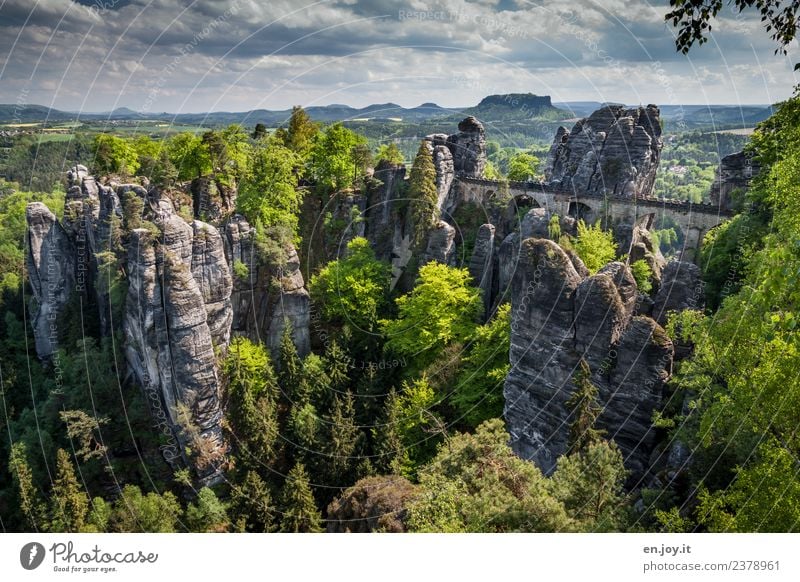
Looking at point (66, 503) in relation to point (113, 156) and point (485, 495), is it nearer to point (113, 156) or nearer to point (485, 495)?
point (485, 495)

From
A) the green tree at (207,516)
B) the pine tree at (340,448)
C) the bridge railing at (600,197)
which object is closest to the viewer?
the green tree at (207,516)

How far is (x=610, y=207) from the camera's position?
3928cm

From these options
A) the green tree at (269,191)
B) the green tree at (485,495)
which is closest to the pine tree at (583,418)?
the green tree at (485,495)

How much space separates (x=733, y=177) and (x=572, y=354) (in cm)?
2334

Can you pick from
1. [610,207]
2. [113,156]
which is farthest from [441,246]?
[113,156]

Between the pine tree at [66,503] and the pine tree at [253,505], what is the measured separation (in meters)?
6.58

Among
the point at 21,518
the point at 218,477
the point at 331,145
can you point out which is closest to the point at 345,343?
the point at 218,477

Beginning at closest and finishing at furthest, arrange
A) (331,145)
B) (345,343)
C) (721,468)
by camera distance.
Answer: (721,468), (345,343), (331,145)

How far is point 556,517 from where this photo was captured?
45.3 feet

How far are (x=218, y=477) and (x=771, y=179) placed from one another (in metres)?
30.0

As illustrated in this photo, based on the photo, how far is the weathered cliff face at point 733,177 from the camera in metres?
34.5

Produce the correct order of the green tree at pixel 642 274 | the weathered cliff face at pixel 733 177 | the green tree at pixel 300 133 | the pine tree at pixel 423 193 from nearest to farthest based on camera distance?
the green tree at pixel 642 274, the weathered cliff face at pixel 733 177, the pine tree at pixel 423 193, the green tree at pixel 300 133

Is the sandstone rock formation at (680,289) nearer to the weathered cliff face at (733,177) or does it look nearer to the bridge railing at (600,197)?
the weathered cliff face at (733,177)
